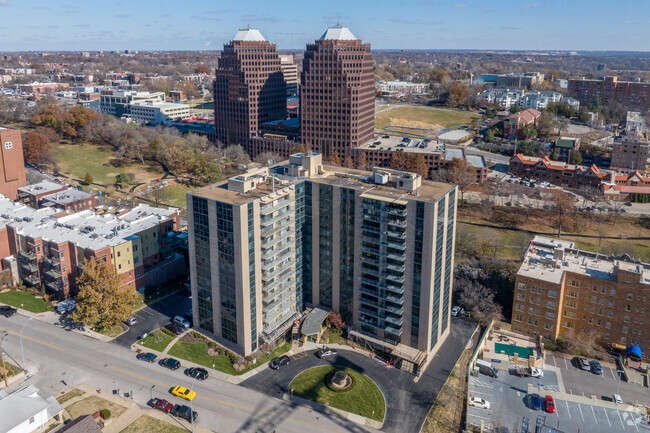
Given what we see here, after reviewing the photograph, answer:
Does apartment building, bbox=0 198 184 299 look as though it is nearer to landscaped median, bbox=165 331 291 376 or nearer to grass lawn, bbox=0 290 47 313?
grass lawn, bbox=0 290 47 313

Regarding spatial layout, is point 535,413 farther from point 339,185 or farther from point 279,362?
point 339,185

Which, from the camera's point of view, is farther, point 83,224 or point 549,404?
point 83,224

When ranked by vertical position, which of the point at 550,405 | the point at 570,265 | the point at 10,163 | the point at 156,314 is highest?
the point at 10,163

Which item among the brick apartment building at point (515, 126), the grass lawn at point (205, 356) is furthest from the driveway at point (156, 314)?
the brick apartment building at point (515, 126)

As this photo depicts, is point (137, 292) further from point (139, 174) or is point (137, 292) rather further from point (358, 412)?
point (139, 174)

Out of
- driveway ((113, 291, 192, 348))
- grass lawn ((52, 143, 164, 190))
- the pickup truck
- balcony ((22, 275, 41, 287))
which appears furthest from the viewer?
grass lawn ((52, 143, 164, 190))

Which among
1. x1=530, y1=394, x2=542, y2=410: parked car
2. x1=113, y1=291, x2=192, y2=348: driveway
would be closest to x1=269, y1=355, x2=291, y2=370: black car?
x1=113, y1=291, x2=192, y2=348: driveway

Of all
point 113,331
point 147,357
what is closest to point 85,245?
point 113,331
